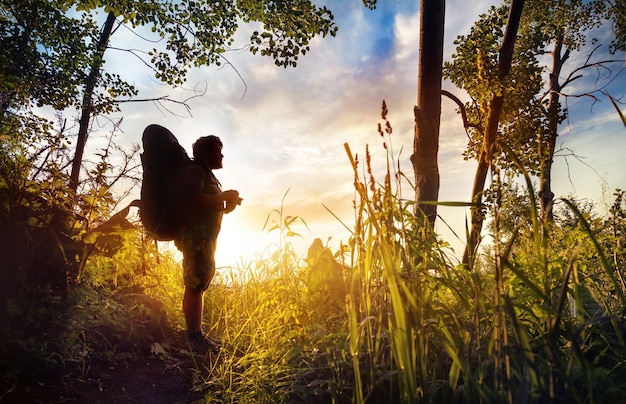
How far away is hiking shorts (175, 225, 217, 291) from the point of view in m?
4.16

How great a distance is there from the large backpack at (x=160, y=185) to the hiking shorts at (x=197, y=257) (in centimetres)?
15

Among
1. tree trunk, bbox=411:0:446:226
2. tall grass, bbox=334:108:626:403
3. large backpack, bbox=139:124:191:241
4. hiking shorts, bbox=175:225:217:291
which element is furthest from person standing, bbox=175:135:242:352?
tree trunk, bbox=411:0:446:226

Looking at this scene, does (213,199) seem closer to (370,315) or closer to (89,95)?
(370,315)

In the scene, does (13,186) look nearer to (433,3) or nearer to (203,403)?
(203,403)

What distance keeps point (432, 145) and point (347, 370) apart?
449 cm

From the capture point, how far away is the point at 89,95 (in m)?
8.69

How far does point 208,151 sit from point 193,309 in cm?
173

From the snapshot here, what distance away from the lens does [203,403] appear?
2.63 meters

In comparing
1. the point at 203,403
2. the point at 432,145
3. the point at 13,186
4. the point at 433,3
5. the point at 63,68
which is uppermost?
the point at 63,68

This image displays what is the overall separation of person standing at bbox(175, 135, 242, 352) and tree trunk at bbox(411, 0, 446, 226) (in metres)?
3.05

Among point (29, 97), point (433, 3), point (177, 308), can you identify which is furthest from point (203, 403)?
point (29, 97)

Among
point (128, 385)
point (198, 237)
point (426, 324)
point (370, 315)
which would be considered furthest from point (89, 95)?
point (426, 324)

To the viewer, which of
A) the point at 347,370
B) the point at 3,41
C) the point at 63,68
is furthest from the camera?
the point at 63,68

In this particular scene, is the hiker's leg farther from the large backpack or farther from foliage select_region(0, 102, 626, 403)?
the large backpack
